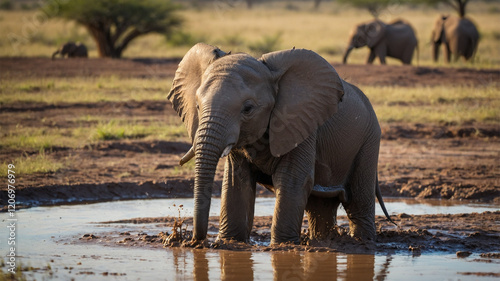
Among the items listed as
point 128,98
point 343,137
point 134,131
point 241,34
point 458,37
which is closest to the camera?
point 343,137

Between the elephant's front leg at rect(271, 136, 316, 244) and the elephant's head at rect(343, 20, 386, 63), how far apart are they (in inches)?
663

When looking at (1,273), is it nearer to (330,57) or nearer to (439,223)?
(439,223)

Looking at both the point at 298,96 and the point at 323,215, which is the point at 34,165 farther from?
the point at 298,96

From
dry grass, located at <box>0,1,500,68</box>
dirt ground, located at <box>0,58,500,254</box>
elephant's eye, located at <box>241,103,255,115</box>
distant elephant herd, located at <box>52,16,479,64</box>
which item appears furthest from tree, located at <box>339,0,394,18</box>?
elephant's eye, located at <box>241,103,255,115</box>

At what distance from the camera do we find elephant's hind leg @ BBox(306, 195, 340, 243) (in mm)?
7648

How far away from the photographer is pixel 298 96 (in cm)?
658

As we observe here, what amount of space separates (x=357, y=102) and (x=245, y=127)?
67.6 inches

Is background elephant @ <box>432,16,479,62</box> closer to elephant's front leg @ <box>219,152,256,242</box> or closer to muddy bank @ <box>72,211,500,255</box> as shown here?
muddy bank @ <box>72,211,500,255</box>

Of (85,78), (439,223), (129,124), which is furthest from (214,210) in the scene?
(85,78)

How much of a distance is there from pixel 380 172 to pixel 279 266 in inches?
213

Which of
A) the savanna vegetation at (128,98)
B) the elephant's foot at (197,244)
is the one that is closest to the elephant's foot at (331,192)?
the elephant's foot at (197,244)

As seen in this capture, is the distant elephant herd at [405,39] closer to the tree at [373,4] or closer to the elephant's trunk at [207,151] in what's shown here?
the tree at [373,4]

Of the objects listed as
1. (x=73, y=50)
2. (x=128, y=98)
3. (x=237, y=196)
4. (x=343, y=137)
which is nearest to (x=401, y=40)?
(x=73, y=50)

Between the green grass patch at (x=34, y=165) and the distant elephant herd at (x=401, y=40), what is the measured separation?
12.0 meters
